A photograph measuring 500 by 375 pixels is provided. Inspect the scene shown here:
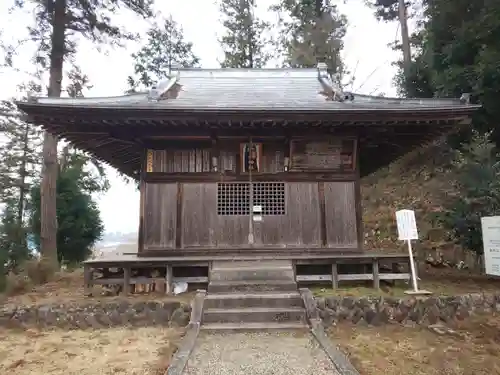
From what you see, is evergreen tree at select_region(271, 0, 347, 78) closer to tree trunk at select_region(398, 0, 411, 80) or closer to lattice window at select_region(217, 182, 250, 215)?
tree trunk at select_region(398, 0, 411, 80)

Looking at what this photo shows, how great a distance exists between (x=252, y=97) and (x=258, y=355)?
23.2 ft

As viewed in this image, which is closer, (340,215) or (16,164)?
(340,215)

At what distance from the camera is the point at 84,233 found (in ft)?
54.9

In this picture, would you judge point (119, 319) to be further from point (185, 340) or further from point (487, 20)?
point (487, 20)

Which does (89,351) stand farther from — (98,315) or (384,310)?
(384,310)

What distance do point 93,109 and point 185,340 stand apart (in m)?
4.75

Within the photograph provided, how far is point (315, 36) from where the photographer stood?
24.1 meters

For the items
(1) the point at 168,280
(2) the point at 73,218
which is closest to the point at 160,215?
(1) the point at 168,280

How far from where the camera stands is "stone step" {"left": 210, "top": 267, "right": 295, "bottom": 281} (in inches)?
276

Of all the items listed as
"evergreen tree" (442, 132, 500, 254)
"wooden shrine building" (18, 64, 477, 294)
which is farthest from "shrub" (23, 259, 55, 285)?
"evergreen tree" (442, 132, 500, 254)

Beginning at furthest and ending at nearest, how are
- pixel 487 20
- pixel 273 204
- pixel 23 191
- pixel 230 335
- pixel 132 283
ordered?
pixel 23 191 < pixel 487 20 < pixel 273 204 < pixel 132 283 < pixel 230 335

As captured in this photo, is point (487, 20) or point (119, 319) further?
point (487, 20)

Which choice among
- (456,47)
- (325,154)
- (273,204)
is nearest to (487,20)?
(456,47)

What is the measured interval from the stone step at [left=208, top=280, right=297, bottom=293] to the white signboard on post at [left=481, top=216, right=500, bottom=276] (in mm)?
3897
